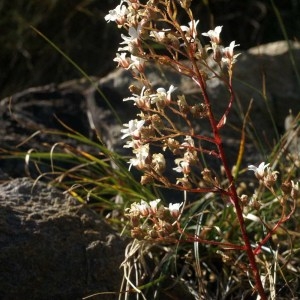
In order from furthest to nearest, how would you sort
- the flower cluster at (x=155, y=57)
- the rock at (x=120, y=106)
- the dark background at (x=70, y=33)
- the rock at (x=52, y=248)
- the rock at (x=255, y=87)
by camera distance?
the dark background at (x=70, y=33) < the rock at (x=255, y=87) < the rock at (x=120, y=106) < the rock at (x=52, y=248) < the flower cluster at (x=155, y=57)

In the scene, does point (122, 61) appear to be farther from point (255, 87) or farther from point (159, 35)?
point (255, 87)

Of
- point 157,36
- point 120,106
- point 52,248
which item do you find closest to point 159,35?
point 157,36

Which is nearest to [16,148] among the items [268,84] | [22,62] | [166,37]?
[268,84]

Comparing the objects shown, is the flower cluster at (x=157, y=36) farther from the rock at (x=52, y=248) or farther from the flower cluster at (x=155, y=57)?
the rock at (x=52, y=248)

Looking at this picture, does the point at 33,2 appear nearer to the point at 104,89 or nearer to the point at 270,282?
the point at 104,89

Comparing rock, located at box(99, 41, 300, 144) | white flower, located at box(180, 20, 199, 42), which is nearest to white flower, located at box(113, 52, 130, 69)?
white flower, located at box(180, 20, 199, 42)

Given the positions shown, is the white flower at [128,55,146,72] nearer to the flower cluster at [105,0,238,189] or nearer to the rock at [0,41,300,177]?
the flower cluster at [105,0,238,189]

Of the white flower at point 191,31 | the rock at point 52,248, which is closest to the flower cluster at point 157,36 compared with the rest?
the white flower at point 191,31

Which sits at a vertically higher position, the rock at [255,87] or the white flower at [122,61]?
the white flower at [122,61]
